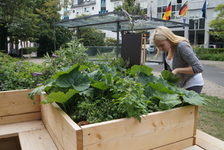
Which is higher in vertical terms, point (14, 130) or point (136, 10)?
point (136, 10)

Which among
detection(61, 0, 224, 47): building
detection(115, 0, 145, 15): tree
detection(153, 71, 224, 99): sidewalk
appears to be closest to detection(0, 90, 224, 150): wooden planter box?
Result: detection(153, 71, 224, 99): sidewalk

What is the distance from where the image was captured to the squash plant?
1283 millimetres

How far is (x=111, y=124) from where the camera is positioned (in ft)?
3.82

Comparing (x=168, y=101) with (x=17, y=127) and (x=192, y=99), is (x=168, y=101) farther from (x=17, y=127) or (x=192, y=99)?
(x=17, y=127)

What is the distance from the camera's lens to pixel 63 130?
4.25 ft

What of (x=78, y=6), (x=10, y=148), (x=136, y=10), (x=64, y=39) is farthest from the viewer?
(x=78, y=6)

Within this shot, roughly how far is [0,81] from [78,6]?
49.1 metres

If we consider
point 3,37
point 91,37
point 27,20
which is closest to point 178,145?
point 27,20

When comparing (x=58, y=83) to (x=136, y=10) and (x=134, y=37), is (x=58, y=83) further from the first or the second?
(x=136, y=10)

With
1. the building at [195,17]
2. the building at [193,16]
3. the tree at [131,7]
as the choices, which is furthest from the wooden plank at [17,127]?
the building at [195,17]

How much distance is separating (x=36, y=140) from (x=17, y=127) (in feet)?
1.26

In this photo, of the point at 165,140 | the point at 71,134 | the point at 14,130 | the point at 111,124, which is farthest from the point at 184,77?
the point at 14,130

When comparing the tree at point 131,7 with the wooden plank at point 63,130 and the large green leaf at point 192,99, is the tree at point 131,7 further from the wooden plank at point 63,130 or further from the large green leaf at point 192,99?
the wooden plank at point 63,130

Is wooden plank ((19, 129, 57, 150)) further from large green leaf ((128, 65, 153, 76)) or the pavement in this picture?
the pavement
